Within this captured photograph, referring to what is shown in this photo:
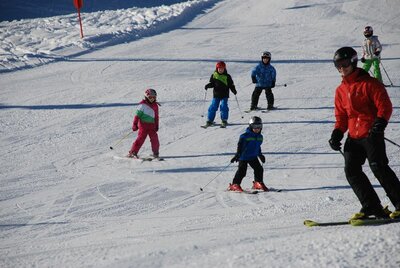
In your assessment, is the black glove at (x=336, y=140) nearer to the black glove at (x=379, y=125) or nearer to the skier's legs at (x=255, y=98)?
the black glove at (x=379, y=125)

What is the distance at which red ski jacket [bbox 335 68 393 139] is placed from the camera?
4.93m

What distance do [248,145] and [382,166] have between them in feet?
11.7

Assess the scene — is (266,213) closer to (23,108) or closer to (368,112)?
(368,112)

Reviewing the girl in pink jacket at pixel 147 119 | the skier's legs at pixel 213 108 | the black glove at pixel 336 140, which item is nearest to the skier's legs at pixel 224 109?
the skier's legs at pixel 213 108

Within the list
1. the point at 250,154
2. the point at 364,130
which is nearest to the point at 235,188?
the point at 250,154

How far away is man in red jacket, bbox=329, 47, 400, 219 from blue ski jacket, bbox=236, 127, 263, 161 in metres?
3.15

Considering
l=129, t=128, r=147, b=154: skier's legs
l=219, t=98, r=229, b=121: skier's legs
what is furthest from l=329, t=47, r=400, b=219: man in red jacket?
l=219, t=98, r=229, b=121: skier's legs

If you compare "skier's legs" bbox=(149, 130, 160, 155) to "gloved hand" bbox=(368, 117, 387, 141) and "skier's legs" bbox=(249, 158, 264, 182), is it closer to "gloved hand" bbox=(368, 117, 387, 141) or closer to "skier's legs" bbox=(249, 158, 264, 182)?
"skier's legs" bbox=(249, 158, 264, 182)

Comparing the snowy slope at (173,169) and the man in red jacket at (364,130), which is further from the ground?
the man in red jacket at (364,130)

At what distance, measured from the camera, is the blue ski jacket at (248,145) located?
333 inches

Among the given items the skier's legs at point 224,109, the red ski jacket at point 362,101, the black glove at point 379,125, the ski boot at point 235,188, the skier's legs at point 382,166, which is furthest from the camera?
the skier's legs at point 224,109

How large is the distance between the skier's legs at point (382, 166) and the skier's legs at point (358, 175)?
158 millimetres

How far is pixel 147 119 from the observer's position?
10508 mm

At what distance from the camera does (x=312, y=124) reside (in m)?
12.6
